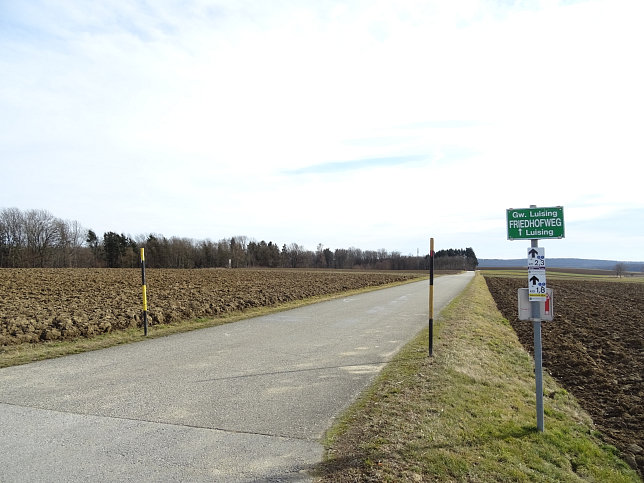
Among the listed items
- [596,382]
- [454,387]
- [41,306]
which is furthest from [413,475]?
[41,306]

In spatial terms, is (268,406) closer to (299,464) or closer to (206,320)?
(299,464)

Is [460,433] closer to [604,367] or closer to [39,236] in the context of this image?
[604,367]

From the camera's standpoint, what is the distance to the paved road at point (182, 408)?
413 cm

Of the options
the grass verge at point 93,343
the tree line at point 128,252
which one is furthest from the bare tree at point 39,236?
the grass verge at point 93,343

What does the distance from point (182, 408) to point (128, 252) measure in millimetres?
102563

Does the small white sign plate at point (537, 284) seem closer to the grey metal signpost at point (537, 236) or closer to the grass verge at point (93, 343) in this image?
the grey metal signpost at point (537, 236)

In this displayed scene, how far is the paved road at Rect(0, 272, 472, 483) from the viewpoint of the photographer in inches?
163

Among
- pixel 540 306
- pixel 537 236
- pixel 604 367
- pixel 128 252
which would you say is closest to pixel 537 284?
pixel 540 306

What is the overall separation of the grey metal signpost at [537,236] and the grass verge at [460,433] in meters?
0.81

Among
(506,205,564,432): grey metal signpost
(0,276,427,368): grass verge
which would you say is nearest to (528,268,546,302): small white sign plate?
(506,205,564,432): grey metal signpost

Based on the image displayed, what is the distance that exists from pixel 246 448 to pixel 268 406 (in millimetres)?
1323

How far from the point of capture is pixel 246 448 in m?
4.52

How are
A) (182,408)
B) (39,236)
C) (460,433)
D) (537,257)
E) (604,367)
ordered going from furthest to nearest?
1. (39,236)
2. (604,367)
3. (182,408)
4. (537,257)
5. (460,433)

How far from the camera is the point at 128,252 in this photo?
326ft
